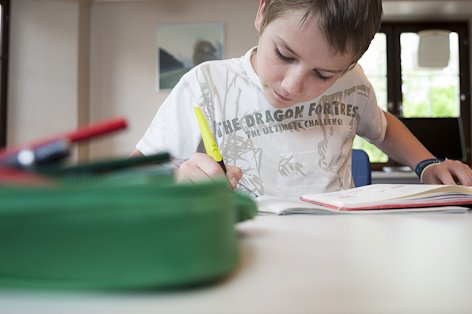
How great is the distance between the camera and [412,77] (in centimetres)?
371

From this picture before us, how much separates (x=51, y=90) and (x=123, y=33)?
0.87 m

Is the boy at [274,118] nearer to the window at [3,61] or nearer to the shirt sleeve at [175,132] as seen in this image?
the shirt sleeve at [175,132]

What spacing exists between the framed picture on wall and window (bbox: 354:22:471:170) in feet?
4.65

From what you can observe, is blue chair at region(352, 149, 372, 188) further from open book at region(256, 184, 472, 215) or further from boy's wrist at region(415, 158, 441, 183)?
open book at region(256, 184, 472, 215)

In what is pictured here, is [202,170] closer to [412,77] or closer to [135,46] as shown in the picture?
[135,46]

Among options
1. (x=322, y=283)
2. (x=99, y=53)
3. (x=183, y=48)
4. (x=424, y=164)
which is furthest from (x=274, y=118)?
(x=99, y=53)

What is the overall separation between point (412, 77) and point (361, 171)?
8.59 feet

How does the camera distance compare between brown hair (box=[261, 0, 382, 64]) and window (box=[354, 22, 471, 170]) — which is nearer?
brown hair (box=[261, 0, 382, 64])

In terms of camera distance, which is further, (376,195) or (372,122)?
(372,122)

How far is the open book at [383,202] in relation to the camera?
53cm

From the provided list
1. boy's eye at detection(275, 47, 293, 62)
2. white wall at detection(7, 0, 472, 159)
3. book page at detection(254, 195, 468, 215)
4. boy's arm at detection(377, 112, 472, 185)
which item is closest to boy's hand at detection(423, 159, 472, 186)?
boy's arm at detection(377, 112, 472, 185)

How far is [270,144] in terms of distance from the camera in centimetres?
86

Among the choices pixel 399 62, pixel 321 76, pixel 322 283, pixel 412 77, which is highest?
pixel 399 62

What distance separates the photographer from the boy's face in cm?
64
